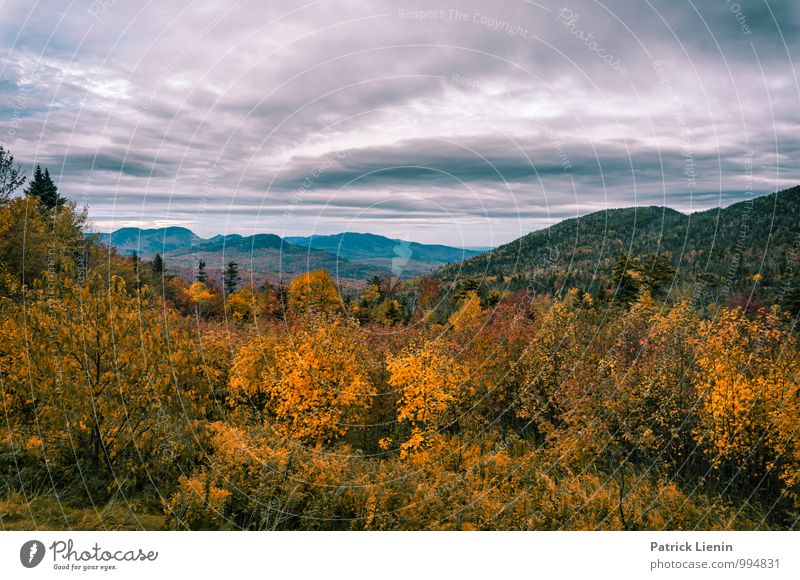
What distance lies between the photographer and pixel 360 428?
20.3m

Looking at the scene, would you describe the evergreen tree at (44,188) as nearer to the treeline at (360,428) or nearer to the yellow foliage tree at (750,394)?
the treeline at (360,428)

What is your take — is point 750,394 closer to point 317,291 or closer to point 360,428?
point 360,428

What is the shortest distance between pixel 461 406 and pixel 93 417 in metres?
16.7

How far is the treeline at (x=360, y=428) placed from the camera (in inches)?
376
